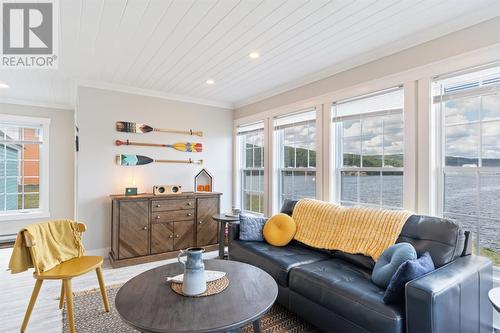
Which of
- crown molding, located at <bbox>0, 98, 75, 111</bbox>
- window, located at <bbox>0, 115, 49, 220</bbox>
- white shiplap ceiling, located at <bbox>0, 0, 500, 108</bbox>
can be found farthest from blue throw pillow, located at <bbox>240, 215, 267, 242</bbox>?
crown molding, located at <bbox>0, 98, 75, 111</bbox>

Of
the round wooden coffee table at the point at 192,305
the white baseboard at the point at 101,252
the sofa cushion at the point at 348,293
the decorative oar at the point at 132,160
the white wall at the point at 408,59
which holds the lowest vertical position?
the white baseboard at the point at 101,252

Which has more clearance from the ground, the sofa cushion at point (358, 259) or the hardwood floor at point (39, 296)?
the sofa cushion at point (358, 259)

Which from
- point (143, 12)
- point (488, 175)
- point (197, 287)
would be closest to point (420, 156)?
point (488, 175)

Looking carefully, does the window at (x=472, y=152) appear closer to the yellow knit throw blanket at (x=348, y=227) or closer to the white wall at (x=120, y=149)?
the yellow knit throw blanket at (x=348, y=227)

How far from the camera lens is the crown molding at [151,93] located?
3783mm

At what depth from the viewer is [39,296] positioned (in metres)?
2.73

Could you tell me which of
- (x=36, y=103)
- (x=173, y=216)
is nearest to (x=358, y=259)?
(x=173, y=216)

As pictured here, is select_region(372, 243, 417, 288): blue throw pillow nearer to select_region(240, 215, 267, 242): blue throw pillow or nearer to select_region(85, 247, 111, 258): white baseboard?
select_region(240, 215, 267, 242): blue throw pillow

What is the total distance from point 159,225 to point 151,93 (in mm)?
2043

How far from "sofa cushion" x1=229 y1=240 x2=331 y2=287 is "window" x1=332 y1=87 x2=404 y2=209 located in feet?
2.84

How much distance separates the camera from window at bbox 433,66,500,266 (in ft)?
6.95

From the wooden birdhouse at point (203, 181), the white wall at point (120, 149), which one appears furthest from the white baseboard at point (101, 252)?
the wooden birdhouse at point (203, 181)

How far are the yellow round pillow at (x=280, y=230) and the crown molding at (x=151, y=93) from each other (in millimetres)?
2612

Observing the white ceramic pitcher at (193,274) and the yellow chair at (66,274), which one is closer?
the white ceramic pitcher at (193,274)
